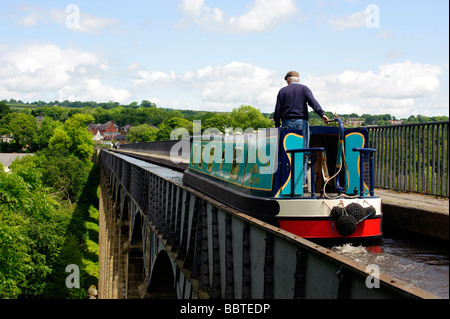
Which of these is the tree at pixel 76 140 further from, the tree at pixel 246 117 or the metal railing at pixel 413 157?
the metal railing at pixel 413 157

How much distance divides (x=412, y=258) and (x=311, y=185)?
1517mm

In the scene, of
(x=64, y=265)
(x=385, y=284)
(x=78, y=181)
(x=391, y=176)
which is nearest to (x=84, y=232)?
(x=64, y=265)

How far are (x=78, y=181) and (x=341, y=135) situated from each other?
74806 millimetres

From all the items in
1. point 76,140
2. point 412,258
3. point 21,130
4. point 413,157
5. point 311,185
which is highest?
point 21,130

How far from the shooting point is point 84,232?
54.7 meters

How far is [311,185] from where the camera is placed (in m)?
6.22

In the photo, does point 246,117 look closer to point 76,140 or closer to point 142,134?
point 76,140

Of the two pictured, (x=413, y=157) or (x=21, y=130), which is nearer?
(x=413, y=157)

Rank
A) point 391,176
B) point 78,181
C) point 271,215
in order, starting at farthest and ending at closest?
point 78,181
point 391,176
point 271,215

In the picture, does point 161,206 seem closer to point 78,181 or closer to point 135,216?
point 135,216

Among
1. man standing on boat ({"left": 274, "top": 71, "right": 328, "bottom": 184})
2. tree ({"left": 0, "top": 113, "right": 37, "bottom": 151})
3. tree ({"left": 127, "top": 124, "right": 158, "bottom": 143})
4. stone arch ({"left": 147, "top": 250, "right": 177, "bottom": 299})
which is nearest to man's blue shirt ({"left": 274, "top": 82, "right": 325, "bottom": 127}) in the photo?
man standing on boat ({"left": 274, "top": 71, "right": 328, "bottom": 184})

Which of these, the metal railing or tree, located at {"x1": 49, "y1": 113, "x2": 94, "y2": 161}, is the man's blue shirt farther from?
tree, located at {"x1": 49, "y1": 113, "x2": 94, "y2": 161}

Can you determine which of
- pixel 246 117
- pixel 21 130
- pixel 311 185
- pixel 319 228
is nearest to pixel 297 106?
pixel 311 185

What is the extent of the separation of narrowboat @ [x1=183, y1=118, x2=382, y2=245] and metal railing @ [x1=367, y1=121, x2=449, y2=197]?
1.54m
